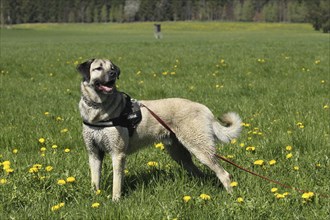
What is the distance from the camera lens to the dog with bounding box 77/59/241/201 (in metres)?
4.31

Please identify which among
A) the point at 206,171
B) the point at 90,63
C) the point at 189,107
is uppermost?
the point at 90,63

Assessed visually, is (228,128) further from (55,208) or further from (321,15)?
(321,15)

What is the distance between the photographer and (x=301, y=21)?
140 m

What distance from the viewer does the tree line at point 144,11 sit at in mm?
147750

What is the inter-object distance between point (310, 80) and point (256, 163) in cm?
742

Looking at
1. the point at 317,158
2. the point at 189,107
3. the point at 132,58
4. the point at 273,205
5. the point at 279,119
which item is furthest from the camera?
the point at 132,58

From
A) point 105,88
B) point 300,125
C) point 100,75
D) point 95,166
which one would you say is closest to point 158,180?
point 95,166

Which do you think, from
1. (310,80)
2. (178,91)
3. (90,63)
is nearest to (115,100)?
(90,63)

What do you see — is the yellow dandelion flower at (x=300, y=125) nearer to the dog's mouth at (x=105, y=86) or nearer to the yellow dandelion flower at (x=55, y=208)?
the dog's mouth at (x=105, y=86)

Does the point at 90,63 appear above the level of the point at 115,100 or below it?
above

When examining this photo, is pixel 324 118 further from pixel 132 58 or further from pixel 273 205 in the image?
pixel 132 58

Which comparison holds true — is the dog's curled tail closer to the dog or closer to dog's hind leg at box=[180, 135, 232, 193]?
the dog

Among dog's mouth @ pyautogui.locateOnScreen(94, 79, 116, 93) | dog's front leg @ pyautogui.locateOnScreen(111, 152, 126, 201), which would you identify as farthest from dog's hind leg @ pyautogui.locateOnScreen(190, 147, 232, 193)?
dog's mouth @ pyautogui.locateOnScreen(94, 79, 116, 93)

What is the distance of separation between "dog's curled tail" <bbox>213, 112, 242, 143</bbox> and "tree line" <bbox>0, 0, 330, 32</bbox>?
147 meters
